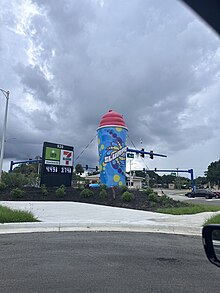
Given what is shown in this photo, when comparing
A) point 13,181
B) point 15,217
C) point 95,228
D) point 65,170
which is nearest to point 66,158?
point 65,170

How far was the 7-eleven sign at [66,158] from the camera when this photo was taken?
22062 mm

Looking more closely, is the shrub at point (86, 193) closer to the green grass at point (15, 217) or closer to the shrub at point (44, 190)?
the shrub at point (44, 190)

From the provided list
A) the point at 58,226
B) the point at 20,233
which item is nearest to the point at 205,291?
the point at 20,233

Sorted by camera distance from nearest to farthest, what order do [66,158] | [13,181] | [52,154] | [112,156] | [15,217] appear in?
[15,217] < [13,181] < [52,154] < [66,158] < [112,156]

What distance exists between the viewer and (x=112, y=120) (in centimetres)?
2408

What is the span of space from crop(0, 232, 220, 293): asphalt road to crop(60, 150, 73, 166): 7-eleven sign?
14533 mm

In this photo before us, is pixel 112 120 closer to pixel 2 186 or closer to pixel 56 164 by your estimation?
pixel 56 164

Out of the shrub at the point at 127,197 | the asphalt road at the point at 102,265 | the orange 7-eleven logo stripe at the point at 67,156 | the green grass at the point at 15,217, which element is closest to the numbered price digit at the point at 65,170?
the orange 7-eleven logo stripe at the point at 67,156

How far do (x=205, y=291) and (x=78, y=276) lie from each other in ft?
6.03

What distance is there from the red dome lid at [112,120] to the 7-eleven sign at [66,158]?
3788 millimetres

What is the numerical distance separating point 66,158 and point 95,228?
13.5 meters

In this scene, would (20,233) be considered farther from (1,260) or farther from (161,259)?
(161,259)

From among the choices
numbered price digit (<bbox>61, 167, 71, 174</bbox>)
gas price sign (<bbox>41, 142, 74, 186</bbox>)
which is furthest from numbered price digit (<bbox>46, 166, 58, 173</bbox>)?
numbered price digit (<bbox>61, 167, 71, 174</bbox>)

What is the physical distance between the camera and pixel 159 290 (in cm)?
395
